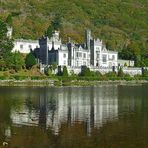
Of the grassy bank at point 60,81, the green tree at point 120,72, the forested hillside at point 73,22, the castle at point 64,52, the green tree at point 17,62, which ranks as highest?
the forested hillside at point 73,22

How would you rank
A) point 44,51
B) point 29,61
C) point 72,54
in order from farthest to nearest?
point 44,51 < point 72,54 < point 29,61

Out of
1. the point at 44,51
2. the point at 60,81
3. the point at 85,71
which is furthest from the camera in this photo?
the point at 44,51

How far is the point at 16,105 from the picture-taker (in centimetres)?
4259

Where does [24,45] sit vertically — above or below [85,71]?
above

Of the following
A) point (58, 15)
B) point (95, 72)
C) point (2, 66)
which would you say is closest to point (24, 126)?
point (2, 66)

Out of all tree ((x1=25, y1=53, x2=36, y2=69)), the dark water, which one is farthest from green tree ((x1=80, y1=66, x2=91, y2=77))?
the dark water

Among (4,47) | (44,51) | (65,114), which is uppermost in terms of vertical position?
(4,47)

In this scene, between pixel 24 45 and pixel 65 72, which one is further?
pixel 24 45

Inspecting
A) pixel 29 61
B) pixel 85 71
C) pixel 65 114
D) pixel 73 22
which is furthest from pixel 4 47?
pixel 73 22

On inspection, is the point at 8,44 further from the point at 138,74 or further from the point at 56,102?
the point at 56,102

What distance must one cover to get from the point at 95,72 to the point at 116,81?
24.7ft

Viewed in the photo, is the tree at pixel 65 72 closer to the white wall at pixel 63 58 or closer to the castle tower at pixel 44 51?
the white wall at pixel 63 58

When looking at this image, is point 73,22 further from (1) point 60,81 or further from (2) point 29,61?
(1) point 60,81

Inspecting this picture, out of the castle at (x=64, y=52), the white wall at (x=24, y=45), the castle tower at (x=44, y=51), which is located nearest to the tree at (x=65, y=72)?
the castle at (x=64, y=52)
